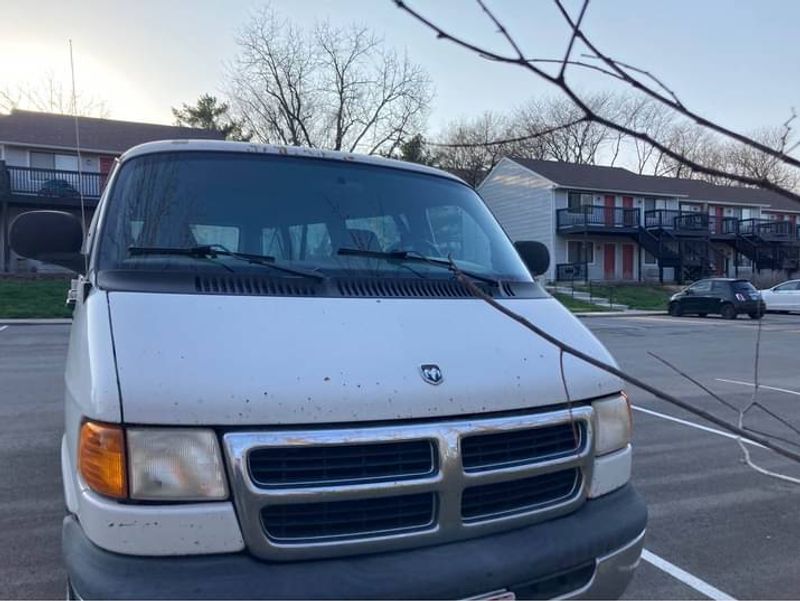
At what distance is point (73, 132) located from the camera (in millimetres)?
31000

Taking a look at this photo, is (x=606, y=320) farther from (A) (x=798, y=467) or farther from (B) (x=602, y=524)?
(B) (x=602, y=524)

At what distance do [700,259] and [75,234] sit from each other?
42.6m

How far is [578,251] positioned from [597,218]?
243 centimetres

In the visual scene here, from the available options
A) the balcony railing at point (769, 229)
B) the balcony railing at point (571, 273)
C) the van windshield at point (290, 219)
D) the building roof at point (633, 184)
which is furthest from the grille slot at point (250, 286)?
the balcony railing at point (769, 229)

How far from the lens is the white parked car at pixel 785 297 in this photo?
2858 centimetres

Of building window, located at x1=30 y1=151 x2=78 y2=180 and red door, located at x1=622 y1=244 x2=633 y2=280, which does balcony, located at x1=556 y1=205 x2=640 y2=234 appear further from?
building window, located at x1=30 y1=151 x2=78 y2=180

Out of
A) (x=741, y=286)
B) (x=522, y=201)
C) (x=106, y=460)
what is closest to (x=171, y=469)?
(x=106, y=460)

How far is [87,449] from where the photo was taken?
214 centimetres

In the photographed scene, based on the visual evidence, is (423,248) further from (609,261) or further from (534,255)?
(609,261)

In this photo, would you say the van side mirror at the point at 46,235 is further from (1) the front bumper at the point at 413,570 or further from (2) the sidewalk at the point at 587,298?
(2) the sidewalk at the point at 587,298

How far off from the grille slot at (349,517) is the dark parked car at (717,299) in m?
26.0

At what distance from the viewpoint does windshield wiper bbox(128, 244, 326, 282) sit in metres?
2.95

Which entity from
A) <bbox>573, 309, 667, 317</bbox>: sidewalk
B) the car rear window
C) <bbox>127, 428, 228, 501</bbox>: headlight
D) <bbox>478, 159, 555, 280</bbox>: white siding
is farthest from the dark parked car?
<bbox>127, 428, 228, 501</bbox>: headlight

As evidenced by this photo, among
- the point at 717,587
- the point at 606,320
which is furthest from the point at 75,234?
the point at 606,320
